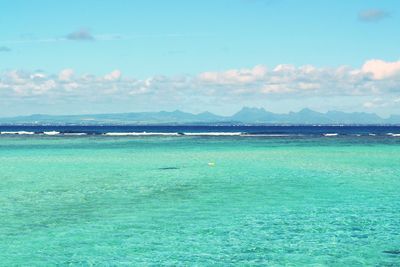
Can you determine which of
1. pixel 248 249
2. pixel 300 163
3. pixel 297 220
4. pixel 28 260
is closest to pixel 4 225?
pixel 28 260

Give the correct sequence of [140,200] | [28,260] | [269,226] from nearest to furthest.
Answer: [28,260] < [269,226] < [140,200]

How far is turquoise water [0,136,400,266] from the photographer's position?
16.2m

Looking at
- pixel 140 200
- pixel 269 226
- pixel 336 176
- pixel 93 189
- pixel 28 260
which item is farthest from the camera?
pixel 336 176

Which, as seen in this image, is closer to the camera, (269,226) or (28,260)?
(28,260)

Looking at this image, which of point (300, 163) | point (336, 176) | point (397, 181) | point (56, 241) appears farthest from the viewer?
point (300, 163)

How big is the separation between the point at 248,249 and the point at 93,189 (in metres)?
14.2

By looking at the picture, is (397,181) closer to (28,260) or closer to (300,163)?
(300,163)

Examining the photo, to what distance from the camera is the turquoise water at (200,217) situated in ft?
53.3

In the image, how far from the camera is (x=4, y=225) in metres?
20.0

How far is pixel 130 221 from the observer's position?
814 inches

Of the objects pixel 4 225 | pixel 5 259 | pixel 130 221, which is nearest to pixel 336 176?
pixel 130 221

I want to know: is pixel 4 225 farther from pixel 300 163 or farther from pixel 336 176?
pixel 300 163

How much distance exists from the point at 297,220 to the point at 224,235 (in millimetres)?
3711

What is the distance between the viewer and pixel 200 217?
21344 mm
